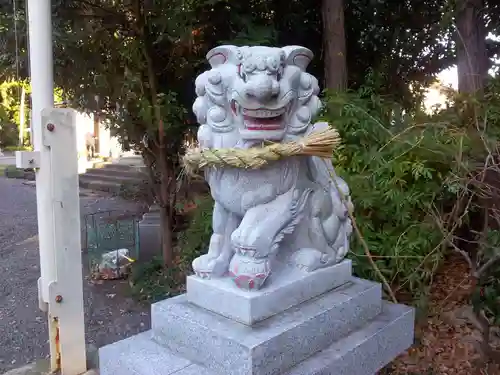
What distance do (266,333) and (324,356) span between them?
306mm

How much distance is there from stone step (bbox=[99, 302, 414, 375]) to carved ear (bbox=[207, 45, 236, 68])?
3.84 feet

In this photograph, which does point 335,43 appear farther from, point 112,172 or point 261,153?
point 112,172

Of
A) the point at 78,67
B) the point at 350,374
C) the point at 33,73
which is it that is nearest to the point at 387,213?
the point at 350,374

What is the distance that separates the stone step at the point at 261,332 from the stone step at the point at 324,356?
33 mm

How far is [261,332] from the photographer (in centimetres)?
161

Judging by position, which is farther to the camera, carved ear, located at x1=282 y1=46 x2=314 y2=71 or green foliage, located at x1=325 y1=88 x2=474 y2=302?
green foliage, located at x1=325 y1=88 x2=474 y2=302

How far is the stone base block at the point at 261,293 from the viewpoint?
1.68m

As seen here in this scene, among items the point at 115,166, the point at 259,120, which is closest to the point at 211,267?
the point at 259,120

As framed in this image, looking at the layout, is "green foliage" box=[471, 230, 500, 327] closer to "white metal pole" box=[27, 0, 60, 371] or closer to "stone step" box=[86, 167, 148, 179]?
"white metal pole" box=[27, 0, 60, 371]

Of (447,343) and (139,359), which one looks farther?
(447,343)

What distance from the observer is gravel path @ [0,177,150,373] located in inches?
135

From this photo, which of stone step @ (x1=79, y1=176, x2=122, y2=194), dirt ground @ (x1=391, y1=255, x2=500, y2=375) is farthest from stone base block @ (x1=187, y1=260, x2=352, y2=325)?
stone step @ (x1=79, y1=176, x2=122, y2=194)

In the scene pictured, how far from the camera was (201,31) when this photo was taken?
4.31 meters

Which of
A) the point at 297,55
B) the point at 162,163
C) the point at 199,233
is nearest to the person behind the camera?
the point at 297,55
